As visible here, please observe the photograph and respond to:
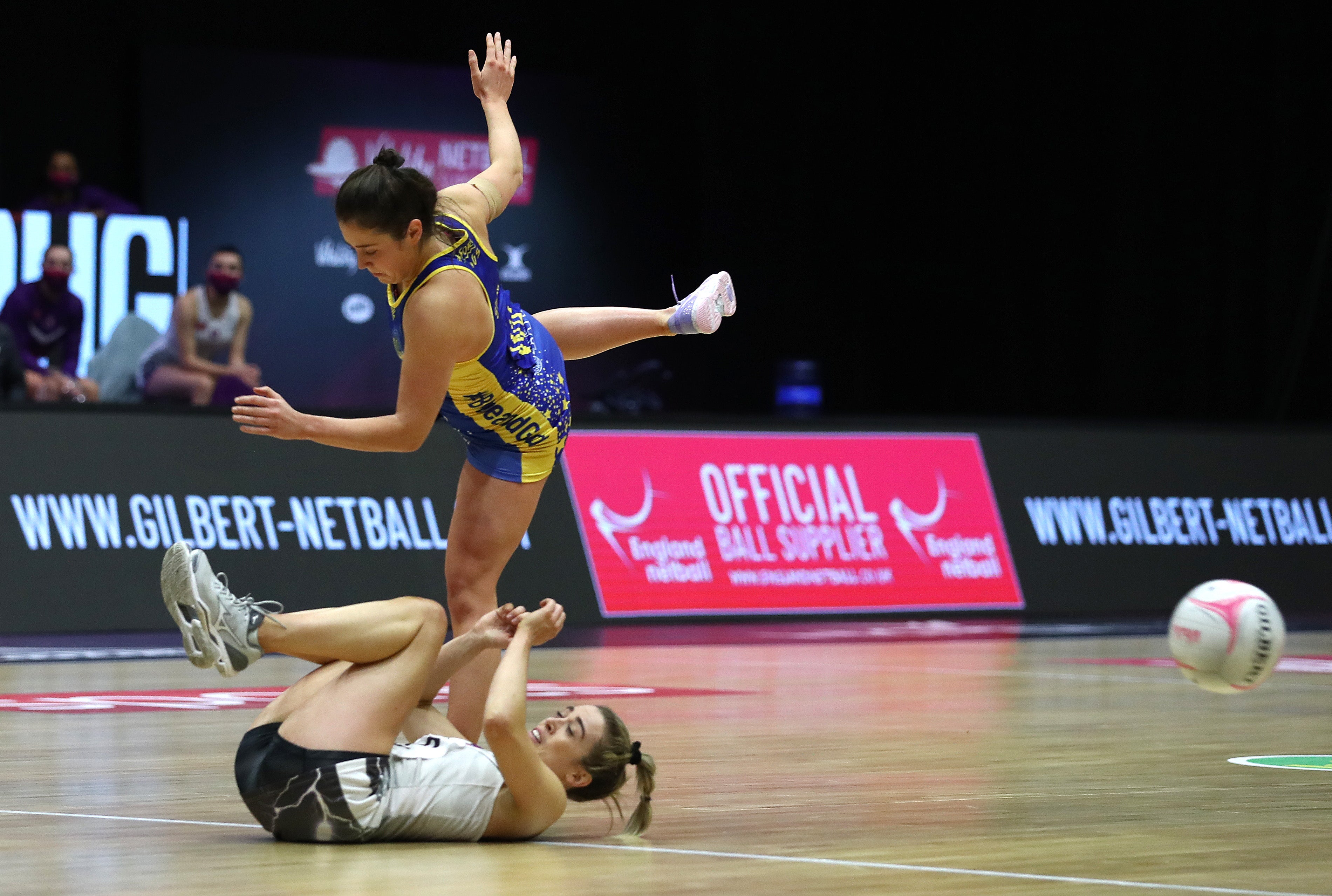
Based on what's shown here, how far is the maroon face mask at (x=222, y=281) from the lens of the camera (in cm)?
1168

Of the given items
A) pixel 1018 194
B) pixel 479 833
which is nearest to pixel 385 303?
pixel 1018 194

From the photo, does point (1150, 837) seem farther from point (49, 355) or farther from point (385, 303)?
point (385, 303)

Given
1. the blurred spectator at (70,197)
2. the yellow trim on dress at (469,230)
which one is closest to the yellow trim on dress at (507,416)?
the yellow trim on dress at (469,230)

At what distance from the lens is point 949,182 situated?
1791cm

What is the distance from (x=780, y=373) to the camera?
686 inches

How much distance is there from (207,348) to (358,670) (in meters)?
8.06

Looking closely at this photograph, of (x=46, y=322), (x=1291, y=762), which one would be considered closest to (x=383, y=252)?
(x=1291, y=762)

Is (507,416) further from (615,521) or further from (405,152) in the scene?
(405,152)

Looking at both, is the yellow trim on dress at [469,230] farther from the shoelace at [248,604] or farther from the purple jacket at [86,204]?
the purple jacket at [86,204]

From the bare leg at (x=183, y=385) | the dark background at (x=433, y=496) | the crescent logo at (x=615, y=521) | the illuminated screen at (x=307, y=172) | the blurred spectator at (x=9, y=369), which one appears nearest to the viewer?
the dark background at (x=433, y=496)

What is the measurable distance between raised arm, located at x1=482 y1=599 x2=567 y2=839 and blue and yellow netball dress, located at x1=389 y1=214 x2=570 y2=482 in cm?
89

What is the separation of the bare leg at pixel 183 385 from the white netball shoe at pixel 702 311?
6313 mm

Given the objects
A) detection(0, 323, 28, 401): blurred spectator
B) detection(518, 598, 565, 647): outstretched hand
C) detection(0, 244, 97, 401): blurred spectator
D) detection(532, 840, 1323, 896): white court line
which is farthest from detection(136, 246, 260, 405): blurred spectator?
detection(532, 840, 1323, 896): white court line

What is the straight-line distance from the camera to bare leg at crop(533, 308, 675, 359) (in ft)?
17.7
